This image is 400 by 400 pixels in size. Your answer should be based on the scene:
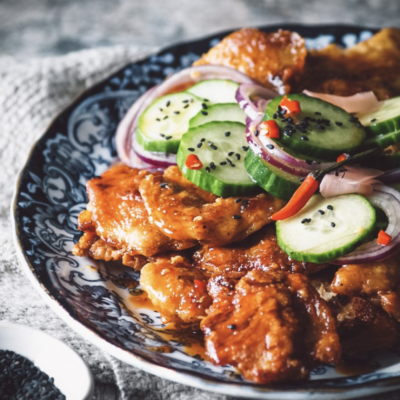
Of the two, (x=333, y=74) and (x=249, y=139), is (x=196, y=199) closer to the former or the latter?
(x=249, y=139)

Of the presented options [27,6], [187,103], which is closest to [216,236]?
[187,103]

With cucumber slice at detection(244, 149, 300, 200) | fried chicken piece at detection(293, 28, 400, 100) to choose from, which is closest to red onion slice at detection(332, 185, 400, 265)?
cucumber slice at detection(244, 149, 300, 200)

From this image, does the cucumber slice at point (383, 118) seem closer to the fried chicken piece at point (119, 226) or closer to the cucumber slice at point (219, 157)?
the cucumber slice at point (219, 157)

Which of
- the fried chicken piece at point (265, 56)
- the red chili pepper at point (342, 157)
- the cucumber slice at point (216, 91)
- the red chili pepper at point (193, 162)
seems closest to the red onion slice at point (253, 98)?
the cucumber slice at point (216, 91)

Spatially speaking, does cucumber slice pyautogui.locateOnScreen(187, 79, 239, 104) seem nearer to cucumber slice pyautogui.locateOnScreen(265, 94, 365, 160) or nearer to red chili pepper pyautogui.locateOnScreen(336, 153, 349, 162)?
cucumber slice pyautogui.locateOnScreen(265, 94, 365, 160)

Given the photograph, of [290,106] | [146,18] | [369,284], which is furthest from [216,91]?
[146,18]
